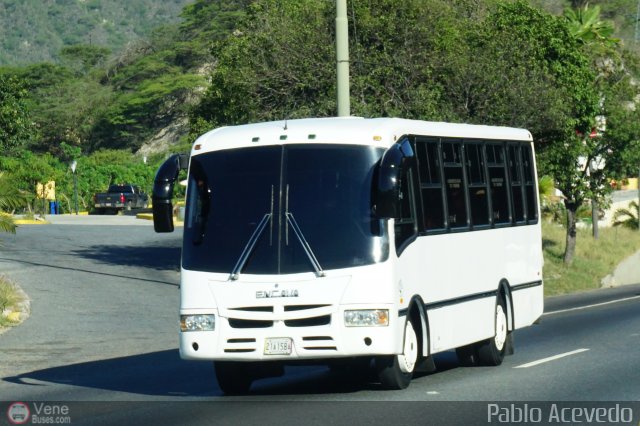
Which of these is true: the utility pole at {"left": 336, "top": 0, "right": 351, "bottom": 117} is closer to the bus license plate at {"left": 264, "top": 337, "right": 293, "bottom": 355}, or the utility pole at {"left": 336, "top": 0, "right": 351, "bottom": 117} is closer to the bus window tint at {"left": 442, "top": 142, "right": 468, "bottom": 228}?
the bus window tint at {"left": 442, "top": 142, "right": 468, "bottom": 228}

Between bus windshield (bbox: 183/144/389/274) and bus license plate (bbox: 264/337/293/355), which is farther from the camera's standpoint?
bus windshield (bbox: 183/144/389/274)

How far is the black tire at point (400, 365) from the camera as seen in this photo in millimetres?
13391

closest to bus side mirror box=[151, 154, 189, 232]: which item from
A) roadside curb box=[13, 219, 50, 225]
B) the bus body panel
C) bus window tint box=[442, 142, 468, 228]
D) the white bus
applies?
the white bus

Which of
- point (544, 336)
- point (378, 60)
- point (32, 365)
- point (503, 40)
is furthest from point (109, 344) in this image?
point (503, 40)

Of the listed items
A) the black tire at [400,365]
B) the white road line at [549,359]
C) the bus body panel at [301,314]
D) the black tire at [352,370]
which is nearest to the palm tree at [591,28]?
the white road line at [549,359]

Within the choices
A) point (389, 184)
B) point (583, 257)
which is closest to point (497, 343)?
point (389, 184)

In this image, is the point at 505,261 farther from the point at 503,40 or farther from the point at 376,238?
the point at 503,40

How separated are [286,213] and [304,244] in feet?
1.34

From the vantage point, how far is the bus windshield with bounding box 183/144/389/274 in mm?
13078

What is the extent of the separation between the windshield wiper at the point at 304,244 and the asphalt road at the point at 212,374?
1276 mm

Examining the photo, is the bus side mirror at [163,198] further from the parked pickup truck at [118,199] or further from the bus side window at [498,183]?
the parked pickup truck at [118,199]

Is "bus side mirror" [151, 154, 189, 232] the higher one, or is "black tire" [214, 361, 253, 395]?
"bus side mirror" [151, 154, 189, 232]

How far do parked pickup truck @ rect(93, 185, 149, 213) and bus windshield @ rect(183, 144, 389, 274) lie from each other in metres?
59.1

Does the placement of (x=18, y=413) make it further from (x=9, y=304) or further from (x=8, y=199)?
(x=9, y=304)
